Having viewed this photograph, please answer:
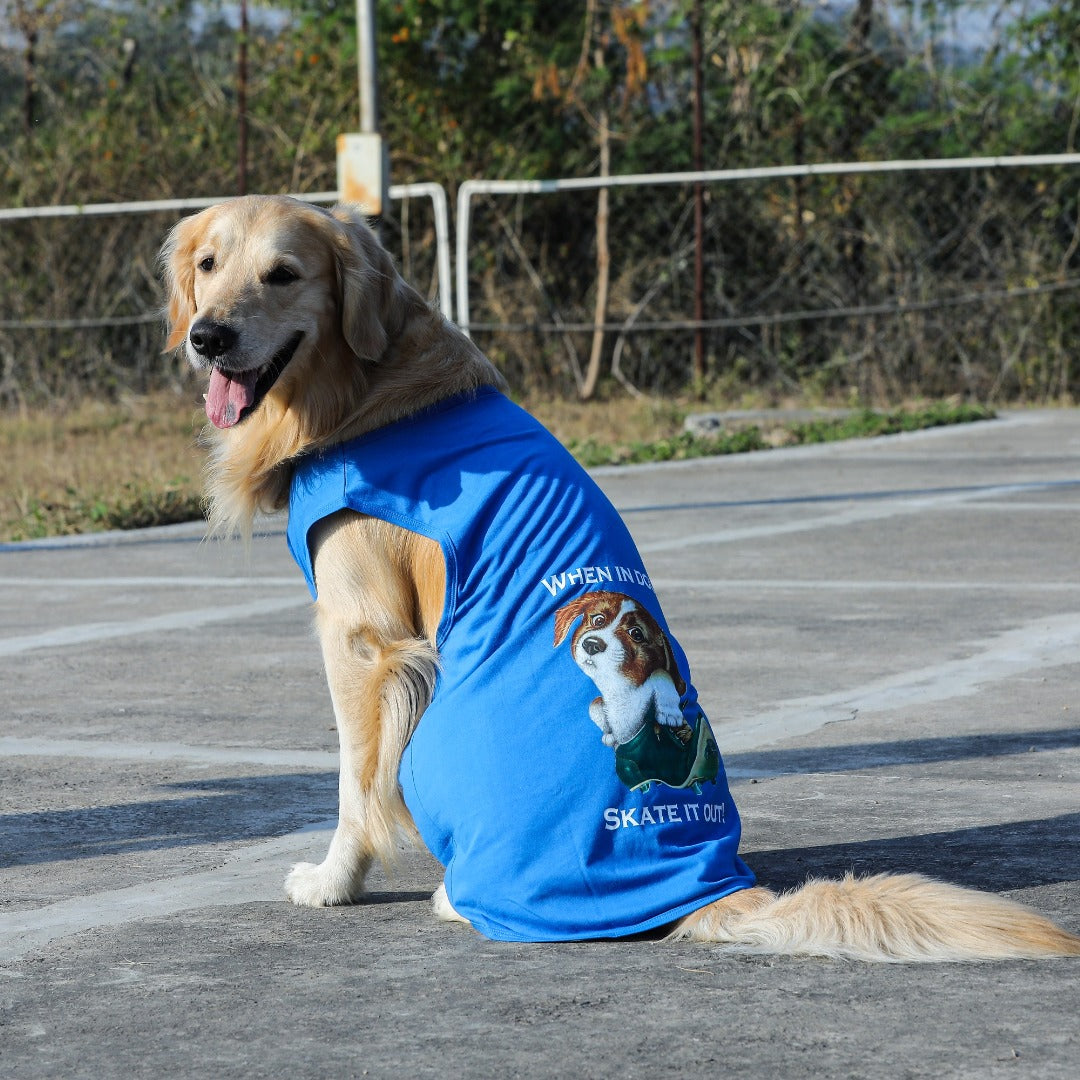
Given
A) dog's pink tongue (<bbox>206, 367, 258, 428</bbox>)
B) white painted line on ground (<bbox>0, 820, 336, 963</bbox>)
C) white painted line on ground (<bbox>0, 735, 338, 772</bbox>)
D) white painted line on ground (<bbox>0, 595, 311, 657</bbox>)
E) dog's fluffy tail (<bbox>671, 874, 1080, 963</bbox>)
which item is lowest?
white painted line on ground (<bbox>0, 595, 311, 657</bbox>)

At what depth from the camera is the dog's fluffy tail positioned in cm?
317

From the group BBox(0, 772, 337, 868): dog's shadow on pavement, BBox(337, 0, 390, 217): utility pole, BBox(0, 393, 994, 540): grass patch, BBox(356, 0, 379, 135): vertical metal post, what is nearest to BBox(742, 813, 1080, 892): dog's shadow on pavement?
BBox(0, 772, 337, 868): dog's shadow on pavement

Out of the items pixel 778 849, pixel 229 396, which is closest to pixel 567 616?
pixel 778 849

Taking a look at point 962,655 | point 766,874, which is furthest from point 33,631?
point 766,874

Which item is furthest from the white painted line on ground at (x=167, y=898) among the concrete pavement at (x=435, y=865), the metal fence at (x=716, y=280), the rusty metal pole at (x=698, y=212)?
the rusty metal pole at (x=698, y=212)

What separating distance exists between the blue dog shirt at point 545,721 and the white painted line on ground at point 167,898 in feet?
1.57

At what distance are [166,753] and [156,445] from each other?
10194 mm

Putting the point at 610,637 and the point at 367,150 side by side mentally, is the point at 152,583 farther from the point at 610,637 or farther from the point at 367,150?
the point at 367,150

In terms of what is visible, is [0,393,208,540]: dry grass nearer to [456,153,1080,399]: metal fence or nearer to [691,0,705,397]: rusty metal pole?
[456,153,1080,399]: metal fence

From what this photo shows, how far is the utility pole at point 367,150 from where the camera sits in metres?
14.2

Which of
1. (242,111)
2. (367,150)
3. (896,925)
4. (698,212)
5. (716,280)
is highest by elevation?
(242,111)

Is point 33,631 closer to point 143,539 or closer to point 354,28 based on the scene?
point 143,539

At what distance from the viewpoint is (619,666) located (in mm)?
3471

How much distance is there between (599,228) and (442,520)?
15075 mm
